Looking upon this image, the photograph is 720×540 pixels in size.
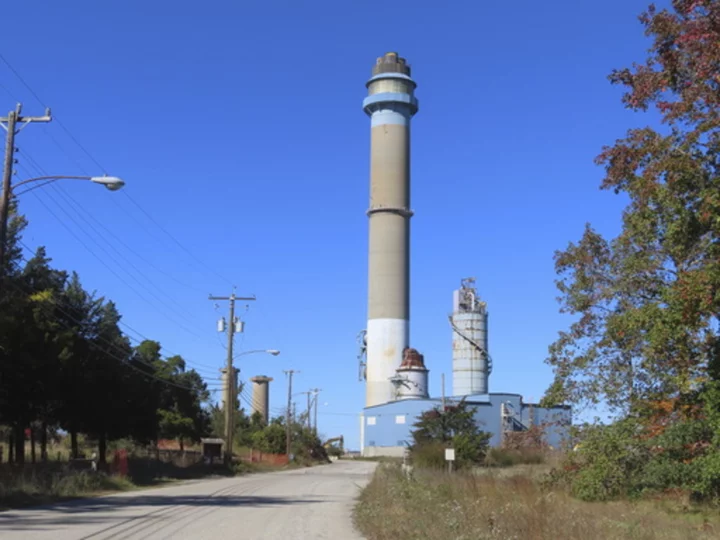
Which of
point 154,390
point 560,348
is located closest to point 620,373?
point 560,348

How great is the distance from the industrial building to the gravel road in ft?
197

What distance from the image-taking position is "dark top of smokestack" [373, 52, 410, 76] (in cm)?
10262

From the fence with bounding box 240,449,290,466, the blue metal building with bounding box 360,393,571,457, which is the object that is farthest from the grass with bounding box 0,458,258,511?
the blue metal building with bounding box 360,393,571,457

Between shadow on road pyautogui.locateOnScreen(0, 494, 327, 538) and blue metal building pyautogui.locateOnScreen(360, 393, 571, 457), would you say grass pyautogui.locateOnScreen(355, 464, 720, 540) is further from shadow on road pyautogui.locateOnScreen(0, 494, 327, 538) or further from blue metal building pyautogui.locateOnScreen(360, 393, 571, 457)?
blue metal building pyautogui.locateOnScreen(360, 393, 571, 457)

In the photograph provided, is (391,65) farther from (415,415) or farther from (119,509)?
(119,509)

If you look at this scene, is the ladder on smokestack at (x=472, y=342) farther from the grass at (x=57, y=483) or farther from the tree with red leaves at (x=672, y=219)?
the tree with red leaves at (x=672, y=219)

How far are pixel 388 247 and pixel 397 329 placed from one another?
8921 mm

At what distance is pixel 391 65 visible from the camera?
102812 millimetres

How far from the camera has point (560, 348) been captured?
2467 centimetres

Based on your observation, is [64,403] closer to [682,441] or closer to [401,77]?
[682,441]

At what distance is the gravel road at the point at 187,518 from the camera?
15.4m

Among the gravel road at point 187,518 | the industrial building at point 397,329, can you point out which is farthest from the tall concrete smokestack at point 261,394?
the gravel road at point 187,518

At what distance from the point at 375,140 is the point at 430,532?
274ft

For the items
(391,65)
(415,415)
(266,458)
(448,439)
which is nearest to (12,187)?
(448,439)
